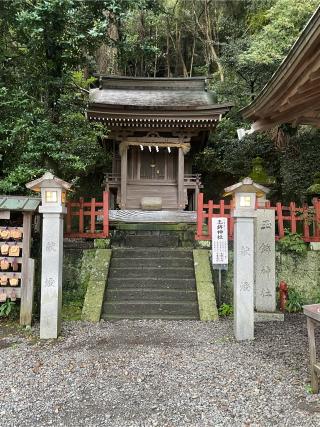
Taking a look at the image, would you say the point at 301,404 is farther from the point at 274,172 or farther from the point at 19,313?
the point at 274,172

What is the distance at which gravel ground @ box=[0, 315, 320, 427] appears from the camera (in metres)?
3.04

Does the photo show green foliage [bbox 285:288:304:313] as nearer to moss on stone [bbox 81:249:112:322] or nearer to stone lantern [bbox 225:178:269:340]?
stone lantern [bbox 225:178:269:340]

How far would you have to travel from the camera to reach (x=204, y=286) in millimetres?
6789

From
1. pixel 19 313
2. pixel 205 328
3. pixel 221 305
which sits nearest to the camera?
pixel 205 328

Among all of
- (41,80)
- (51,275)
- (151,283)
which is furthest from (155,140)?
(51,275)

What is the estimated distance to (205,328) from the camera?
5668mm

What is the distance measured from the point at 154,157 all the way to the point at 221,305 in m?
7.05

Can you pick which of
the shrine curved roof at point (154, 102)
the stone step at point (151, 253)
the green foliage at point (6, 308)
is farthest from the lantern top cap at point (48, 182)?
the shrine curved roof at point (154, 102)

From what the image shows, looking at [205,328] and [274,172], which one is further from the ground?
[274,172]

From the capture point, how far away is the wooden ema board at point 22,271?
→ 582cm

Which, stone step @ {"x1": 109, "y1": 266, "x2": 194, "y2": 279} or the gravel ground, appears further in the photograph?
stone step @ {"x1": 109, "y1": 266, "x2": 194, "y2": 279}

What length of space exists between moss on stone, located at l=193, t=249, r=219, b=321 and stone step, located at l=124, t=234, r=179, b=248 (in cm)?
116

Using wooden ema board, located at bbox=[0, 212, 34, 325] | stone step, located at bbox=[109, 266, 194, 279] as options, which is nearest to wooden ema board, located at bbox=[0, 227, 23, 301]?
wooden ema board, located at bbox=[0, 212, 34, 325]

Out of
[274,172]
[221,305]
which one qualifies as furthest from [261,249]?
[274,172]
